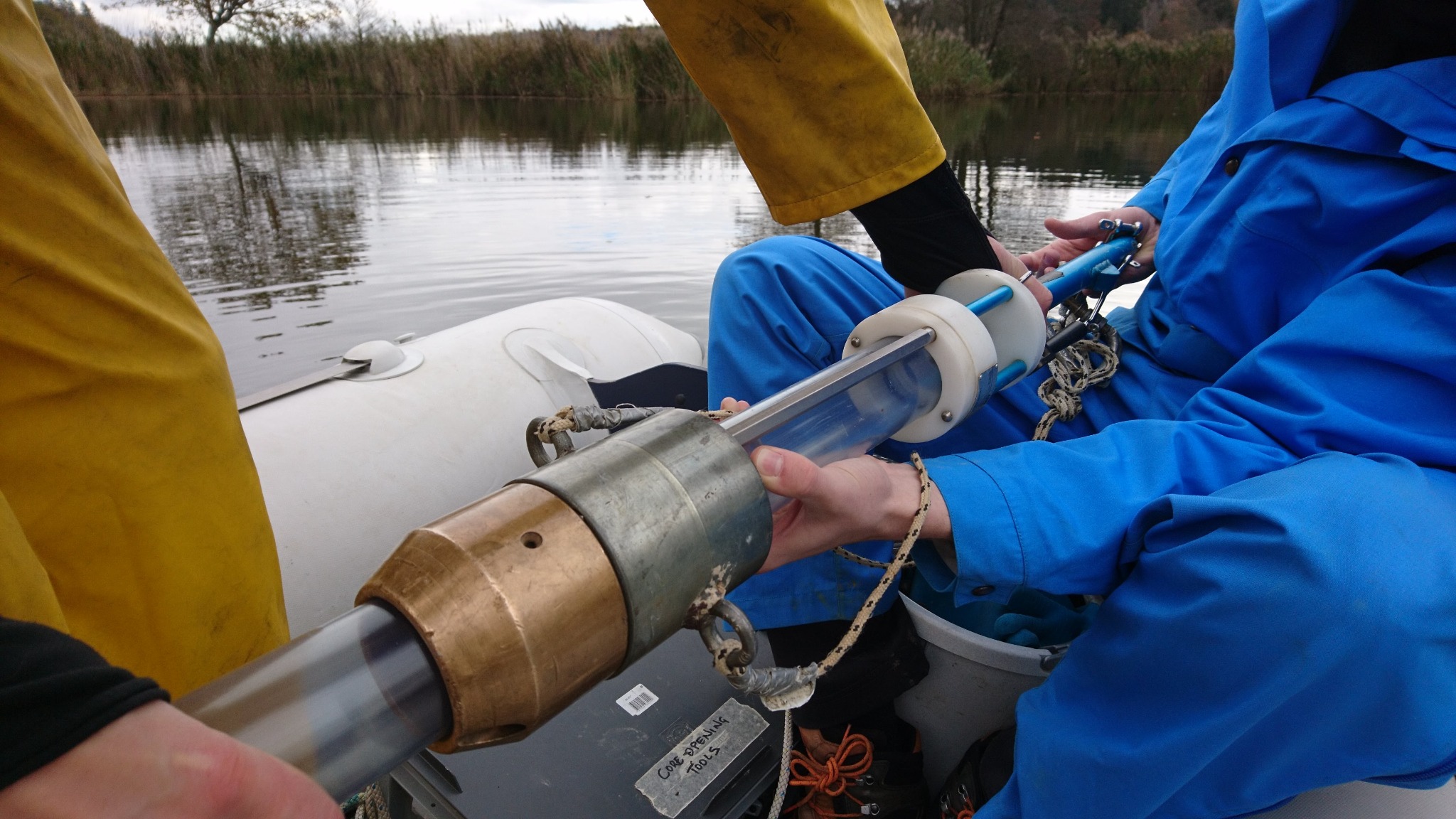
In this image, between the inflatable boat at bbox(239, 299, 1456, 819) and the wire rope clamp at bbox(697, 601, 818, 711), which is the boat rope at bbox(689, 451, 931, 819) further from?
the inflatable boat at bbox(239, 299, 1456, 819)

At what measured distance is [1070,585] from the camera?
81 cm

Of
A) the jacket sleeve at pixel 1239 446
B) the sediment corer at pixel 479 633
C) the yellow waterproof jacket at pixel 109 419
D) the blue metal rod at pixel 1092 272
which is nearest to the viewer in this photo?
the sediment corer at pixel 479 633

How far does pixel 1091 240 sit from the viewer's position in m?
1.57

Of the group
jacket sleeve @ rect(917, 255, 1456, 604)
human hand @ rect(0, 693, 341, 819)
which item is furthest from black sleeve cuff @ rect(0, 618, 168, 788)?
jacket sleeve @ rect(917, 255, 1456, 604)

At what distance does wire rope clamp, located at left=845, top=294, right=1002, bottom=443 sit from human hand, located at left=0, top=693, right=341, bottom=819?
71 cm

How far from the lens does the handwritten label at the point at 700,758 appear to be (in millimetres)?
1039

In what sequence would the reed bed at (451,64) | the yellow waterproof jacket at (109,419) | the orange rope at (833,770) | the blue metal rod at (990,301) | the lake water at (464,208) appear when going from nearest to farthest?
the yellow waterproof jacket at (109,419) → the blue metal rod at (990,301) → the orange rope at (833,770) → the lake water at (464,208) → the reed bed at (451,64)

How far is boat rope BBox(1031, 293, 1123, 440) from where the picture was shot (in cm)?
111

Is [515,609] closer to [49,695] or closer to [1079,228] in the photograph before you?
[49,695]

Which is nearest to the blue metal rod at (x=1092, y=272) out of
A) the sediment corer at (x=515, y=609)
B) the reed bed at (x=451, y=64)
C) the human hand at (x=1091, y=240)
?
the human hand at (x=1091, y=240)

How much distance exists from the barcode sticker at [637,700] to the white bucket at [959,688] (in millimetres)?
384

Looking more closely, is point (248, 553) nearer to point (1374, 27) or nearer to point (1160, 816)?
point (1160, 816)

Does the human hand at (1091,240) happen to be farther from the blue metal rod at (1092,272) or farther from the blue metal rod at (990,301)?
the blue metal rod at (990,301)

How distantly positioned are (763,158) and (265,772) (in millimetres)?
772
